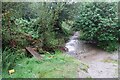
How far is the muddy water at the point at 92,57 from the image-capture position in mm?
4066

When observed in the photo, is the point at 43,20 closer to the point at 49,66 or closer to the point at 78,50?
the point at 78,50

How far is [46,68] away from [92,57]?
1.90 m

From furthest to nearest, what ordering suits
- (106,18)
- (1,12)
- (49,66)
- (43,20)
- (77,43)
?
(77,43), (106,18), (43,20), (1,12), (49,66)

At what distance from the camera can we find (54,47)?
220 inches

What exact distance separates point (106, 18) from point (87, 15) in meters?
0.54

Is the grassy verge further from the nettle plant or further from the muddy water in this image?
the nettle plant

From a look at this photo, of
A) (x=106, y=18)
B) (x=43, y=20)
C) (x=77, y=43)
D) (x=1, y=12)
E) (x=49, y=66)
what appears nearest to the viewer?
(x=49, y=66)

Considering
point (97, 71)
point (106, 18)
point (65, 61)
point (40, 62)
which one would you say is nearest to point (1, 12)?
point (40, 62)

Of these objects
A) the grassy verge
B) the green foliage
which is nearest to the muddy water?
the grassy verge

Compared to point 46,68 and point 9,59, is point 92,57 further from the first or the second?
point 9,59

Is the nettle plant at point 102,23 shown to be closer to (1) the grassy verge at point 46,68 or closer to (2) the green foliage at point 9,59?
(1) the grassy verge at point 46,68

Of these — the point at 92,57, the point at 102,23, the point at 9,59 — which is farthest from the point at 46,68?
the point at 102,23

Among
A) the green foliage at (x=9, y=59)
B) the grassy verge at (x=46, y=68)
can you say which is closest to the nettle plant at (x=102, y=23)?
the grassy verge at (x=46, y=68)

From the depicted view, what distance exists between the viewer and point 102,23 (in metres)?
5.94
